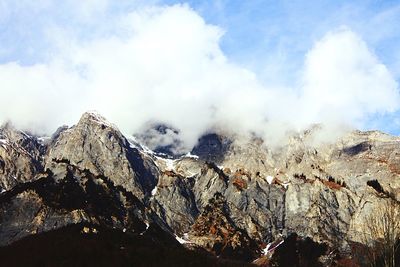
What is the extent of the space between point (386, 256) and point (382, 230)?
107 inches

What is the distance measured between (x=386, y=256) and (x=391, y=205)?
4.89 m

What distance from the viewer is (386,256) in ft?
180

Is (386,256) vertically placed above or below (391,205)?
below

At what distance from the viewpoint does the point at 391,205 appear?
5578cm

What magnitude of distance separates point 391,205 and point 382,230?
2.69 m

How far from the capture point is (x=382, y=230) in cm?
5644
